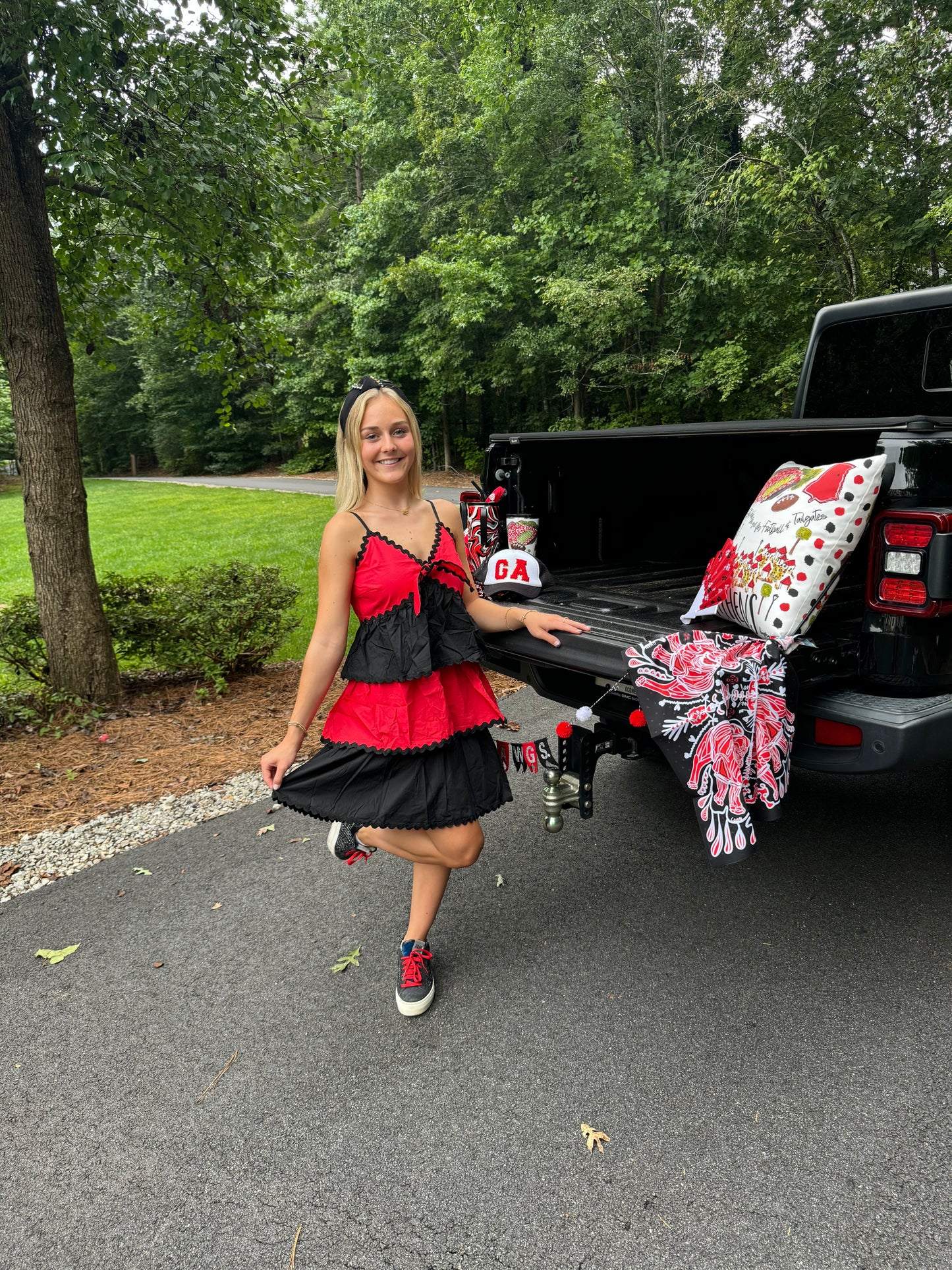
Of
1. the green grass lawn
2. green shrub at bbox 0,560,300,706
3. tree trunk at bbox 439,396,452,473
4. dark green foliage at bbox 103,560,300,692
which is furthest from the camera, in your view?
tree trunk at bbox 439,396,452,473

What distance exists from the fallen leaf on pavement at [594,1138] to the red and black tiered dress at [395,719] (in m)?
0.82

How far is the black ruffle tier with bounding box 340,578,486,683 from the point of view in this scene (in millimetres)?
2248

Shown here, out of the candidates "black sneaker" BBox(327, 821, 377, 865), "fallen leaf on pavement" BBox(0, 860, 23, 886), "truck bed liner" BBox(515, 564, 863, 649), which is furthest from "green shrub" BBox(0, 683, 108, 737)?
"truck bed liner" BBox(515, 564, 863, 649)

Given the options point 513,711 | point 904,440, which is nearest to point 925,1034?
point 904,440

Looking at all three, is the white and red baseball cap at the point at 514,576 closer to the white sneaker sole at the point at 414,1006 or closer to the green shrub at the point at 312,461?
the white sneaker sole at the point at 414,1006

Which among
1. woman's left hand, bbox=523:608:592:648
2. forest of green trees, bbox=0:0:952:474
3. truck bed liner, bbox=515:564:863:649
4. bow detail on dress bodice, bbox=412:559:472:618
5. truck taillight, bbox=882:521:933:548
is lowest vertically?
truck bed liner, bbox=515:564:863:649

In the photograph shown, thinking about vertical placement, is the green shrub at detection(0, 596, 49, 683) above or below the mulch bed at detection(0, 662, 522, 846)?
above

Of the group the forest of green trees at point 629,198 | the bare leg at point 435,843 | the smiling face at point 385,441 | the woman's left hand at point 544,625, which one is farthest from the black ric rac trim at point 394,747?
the forest of green trees at point 629,198

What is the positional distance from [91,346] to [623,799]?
516 centimetres

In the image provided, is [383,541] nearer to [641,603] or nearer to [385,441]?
[385,441]

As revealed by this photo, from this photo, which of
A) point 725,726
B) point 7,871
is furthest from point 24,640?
point 725,726

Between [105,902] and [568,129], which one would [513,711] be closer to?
[105,902]

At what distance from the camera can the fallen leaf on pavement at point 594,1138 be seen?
192 cm

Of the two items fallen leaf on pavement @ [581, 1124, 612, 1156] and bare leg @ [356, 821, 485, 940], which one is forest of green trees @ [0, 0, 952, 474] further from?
fallen leaf on pavement @ [581, 1124, 612, 1156]
